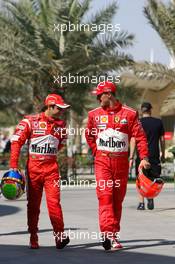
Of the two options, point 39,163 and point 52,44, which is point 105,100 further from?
point 52,44

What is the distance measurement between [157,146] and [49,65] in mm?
11551

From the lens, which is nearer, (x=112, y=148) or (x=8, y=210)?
(x=112, y=148)

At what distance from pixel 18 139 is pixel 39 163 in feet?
1.15

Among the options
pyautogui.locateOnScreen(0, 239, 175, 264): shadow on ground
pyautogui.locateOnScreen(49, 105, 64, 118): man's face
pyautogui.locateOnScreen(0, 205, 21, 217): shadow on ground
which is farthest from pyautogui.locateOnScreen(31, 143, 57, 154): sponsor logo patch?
pyautogui.locateOnScreen(0, 205, 21, 217): shadow on ground

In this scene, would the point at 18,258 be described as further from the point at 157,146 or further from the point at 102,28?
the point at 102,28

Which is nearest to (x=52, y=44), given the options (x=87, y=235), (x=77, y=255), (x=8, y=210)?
(x=8, y=210)

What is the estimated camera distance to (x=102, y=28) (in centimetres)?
2659

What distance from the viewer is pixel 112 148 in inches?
389

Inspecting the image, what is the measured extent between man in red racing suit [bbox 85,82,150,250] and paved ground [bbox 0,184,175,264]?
50 centimetres

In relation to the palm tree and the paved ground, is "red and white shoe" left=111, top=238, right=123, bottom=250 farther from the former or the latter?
the palm tree

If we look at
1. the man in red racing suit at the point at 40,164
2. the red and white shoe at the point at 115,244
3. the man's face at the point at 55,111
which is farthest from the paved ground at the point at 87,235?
the man's face at the point at 55,111

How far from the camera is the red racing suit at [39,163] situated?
32.1 feet

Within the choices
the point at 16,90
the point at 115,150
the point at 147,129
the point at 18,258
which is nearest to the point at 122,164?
the point at 115,150

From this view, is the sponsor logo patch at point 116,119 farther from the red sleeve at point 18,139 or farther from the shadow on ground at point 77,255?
the shadow on ground at point 77,255
